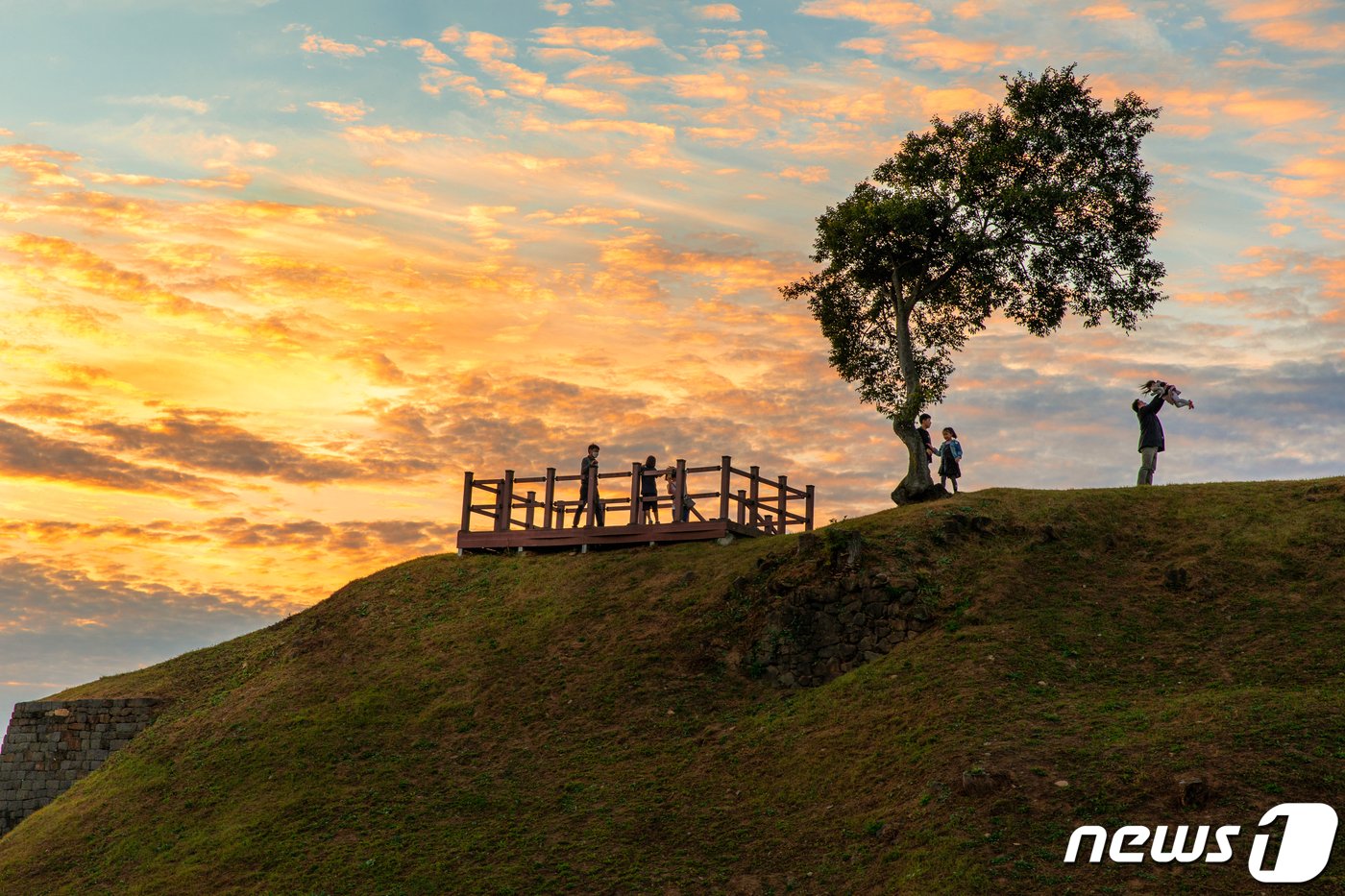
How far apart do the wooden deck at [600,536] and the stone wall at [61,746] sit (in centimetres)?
1020

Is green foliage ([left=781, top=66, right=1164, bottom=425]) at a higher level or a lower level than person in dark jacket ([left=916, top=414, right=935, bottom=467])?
A: higher

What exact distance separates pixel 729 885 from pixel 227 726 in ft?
51.2

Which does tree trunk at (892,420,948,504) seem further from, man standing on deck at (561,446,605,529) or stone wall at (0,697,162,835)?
stone wall at (0,697,162,835)

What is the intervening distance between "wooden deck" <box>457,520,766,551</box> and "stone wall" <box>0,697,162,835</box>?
33.5 ft

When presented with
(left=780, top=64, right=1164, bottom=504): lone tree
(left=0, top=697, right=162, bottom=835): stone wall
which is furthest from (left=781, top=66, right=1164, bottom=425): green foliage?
(left=0, top=697, right=162, bottom=835): stone wall

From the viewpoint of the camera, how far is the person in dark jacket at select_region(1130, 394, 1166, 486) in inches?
1304

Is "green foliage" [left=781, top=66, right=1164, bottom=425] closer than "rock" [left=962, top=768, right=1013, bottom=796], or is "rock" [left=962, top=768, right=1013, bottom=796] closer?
"rock" [left=962, top=768, right=1013, bottom=796]

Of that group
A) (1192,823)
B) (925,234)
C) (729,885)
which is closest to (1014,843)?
(1192,823)

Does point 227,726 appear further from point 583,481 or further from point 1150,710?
point 1150,710

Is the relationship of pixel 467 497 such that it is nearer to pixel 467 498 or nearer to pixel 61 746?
pixel 467 498

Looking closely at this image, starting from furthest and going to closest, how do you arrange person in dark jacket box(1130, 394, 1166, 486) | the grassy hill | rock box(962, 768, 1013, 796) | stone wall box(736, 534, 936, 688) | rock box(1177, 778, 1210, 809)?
person in dark jacket box(1130, 394, 1166, 486)
stone wall box(736, 534, 936, 688)
rock box(962, 768, 1013, 796)
the grassy hill
rock box(1177, 778, 1210, 809)

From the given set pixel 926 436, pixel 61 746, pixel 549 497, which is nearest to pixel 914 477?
pixel 926 436

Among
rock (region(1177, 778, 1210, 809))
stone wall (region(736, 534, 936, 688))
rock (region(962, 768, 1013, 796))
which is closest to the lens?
rock (region(1177, 778, 1210, 809))

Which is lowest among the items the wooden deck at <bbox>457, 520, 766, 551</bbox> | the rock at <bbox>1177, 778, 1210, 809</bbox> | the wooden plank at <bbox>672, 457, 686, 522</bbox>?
the rock at <bbox>1177, 778, 1210, 809</bbox>
